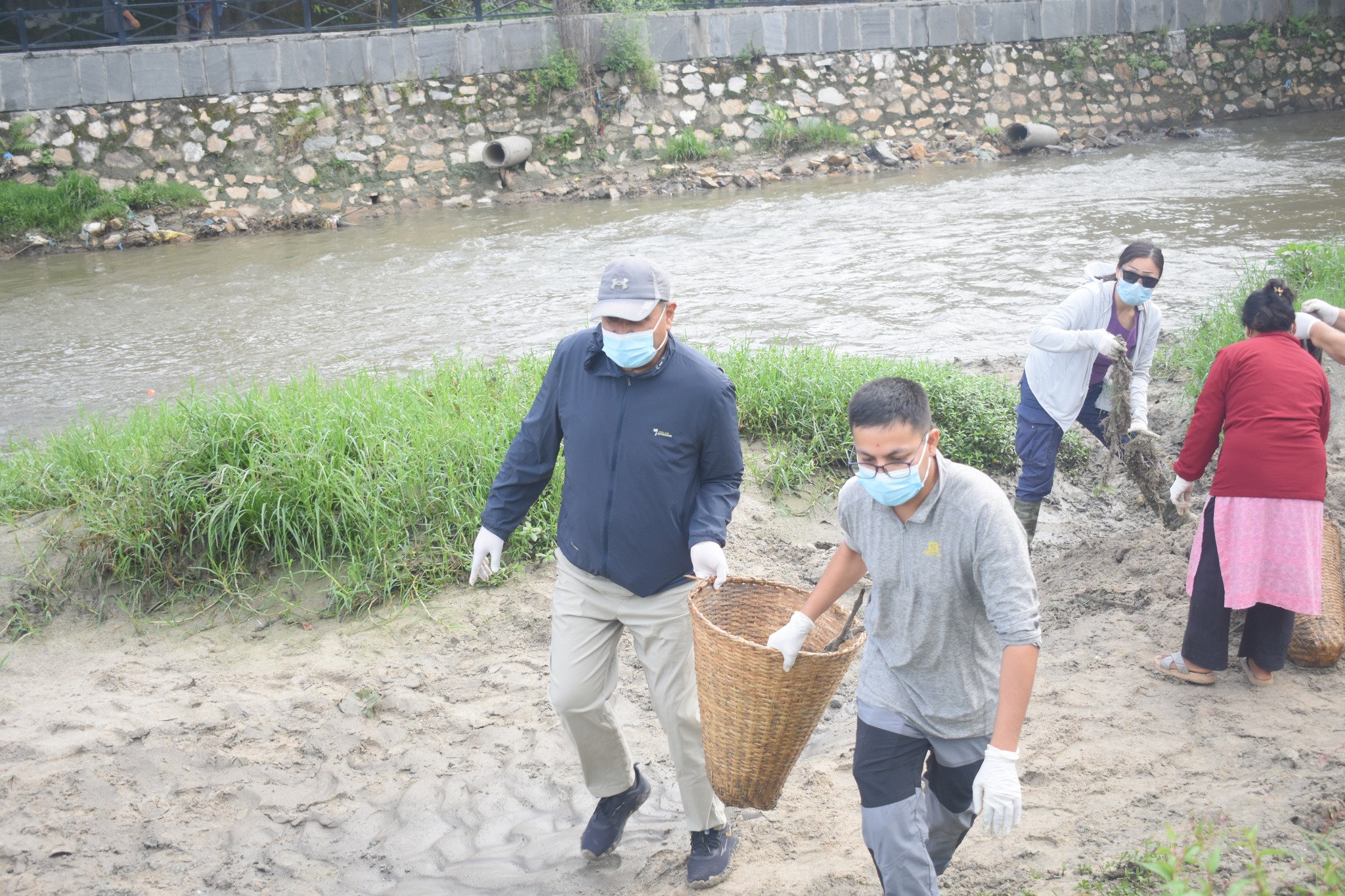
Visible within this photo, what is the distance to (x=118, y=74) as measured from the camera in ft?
47.9

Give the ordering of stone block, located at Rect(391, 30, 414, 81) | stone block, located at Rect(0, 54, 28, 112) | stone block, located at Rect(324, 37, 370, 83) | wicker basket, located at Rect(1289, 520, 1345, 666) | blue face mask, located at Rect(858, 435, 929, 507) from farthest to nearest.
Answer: stone block, located at Rect(391, 30, 414, 81) → stone block, located at Rect(324, 37, 370, 83) → stone block, located at Rect(0, 54, 28, 112) → wicker basket, located at Rect(1289, 520, 1345, 666) → blue face mask, located at Rect(858, 435, 929, 507)

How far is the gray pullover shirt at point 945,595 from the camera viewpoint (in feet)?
8.23

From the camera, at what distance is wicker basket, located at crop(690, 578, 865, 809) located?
2.88 m

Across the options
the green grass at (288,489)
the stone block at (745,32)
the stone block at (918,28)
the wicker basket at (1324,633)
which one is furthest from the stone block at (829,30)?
the wicker basket at (1324,633)

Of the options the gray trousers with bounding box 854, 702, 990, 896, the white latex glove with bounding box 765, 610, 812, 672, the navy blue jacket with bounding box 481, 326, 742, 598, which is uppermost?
the navy blue jacket with bounding box 481, 326, 742, 598

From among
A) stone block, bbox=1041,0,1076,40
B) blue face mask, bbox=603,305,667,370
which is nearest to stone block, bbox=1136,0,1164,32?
stone block, bbox=1041,0,1076,40

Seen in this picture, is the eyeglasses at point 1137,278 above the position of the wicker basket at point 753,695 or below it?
above

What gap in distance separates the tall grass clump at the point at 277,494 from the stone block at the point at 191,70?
36.4 feet

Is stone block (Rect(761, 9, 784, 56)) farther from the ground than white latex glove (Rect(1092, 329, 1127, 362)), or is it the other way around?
stone block (Rect(761, 9, 784, 56))

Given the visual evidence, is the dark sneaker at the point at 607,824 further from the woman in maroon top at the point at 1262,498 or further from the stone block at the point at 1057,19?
the stone block at the point at 1057,19

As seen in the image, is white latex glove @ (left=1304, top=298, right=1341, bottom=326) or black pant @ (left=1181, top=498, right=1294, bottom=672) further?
white latex glove @ (left=1304, top=298, right=1341, bottom=326)

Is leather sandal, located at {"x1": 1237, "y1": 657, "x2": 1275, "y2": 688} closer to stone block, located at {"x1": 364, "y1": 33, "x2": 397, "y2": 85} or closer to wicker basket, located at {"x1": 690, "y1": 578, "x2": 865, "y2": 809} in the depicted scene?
wicker basket, located at {"x1": 690, "y1": 578, "x2": 865, "y2": 809}

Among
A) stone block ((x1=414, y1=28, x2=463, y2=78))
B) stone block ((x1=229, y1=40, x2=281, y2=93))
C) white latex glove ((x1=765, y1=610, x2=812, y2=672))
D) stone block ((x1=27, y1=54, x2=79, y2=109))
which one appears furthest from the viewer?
stone block ((x1=414, y1=28, x2=463, y2=78))

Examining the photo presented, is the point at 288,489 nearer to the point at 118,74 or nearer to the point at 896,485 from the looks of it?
the point at 896,485
